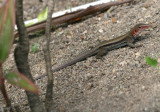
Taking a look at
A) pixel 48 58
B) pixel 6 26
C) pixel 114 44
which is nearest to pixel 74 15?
pixel 114 44

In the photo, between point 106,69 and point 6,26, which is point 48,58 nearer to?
point 6,26

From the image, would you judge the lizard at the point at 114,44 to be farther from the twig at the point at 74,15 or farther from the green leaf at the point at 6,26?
the green leaf at the point at 6,26

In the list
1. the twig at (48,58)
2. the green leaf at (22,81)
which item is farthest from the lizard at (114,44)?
the green leaf at (22,81)

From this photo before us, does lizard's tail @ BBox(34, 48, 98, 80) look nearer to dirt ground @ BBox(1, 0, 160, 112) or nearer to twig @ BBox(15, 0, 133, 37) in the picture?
dirt ground @ BBox(1, 0, 160, 112)

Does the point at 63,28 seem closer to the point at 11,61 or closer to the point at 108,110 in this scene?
the point at 11,61

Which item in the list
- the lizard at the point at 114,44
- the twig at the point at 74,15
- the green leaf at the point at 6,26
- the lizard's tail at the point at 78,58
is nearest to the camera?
the green leaf at the point at 6,26

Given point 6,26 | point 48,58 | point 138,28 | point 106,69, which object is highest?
point 6,26

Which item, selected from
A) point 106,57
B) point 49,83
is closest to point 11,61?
point 106,57
